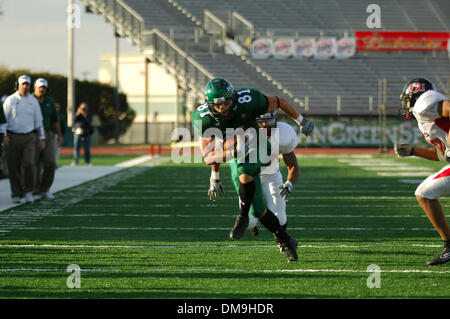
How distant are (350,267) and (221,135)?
5.04 feet

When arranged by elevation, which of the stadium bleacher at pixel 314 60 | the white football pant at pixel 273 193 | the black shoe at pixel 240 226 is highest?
the stadium bleacher at pixel 314 60

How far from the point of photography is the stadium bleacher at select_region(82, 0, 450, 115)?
95.8 ft

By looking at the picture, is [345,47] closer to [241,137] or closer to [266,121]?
[266,121]

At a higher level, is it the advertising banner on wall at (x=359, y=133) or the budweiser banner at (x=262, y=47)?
the budweiser banner at (x=262, y=47)

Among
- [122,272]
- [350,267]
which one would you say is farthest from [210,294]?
[350,267]

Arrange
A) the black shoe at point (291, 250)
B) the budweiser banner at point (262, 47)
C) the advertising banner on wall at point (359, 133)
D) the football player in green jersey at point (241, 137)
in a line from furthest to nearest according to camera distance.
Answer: the budweiser banner at point (262, 47) → the advertising banner on wall at point (359, 133) → the black shoe at point (291, 250) → the football player in green jersey at point (241, 137)

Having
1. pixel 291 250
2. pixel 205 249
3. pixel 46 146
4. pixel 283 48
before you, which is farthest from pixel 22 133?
pixel 283 48

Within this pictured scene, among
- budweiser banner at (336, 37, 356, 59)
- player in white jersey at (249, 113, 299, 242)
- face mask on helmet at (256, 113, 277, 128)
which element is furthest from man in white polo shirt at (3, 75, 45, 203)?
budweiser banner at (336, 37, 356, 59)

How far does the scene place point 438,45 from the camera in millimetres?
31719

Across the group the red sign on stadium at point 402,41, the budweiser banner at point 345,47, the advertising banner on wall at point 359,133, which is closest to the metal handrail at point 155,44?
the advertising banner on wall at point 359,133

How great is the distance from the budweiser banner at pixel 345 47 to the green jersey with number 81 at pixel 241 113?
984 inches

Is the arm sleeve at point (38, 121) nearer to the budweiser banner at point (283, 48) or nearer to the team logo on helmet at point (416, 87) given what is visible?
the team logo on helmet at point (416, 87)

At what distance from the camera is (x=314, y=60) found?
102 ft

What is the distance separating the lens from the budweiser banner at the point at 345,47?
3050cm
